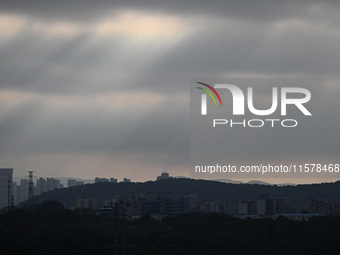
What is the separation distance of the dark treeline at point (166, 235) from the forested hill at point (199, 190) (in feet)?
229

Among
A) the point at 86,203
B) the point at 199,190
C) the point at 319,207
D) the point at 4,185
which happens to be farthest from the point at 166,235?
the point at 4,185

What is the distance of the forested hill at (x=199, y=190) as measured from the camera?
150750 millimetres

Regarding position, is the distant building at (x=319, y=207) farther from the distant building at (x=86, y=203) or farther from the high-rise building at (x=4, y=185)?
the high-rise building at (x=4, y=185)

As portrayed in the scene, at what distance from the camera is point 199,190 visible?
157m

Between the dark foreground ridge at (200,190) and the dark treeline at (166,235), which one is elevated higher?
the dark foreground ridge at (200,190)

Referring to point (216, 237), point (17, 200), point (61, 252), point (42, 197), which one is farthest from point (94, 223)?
point (17, 200)

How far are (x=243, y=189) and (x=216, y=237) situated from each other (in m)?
97.6

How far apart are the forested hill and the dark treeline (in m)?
69.7

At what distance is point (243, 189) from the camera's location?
536 feet

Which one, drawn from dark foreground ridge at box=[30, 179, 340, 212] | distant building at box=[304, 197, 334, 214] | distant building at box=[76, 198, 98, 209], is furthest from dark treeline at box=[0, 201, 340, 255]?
dark foreground ridge at box=[30, 179, 340, 212]

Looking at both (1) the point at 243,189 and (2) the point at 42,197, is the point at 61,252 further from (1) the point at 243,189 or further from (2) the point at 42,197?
(1) the point at 243,189

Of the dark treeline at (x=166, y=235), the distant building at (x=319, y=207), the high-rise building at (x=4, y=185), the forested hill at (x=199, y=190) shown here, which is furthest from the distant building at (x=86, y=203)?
the dark treeline at (x=166, y=235)

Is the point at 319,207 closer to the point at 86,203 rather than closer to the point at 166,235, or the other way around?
the point at 86,203

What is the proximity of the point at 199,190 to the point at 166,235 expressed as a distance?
3529 inches
